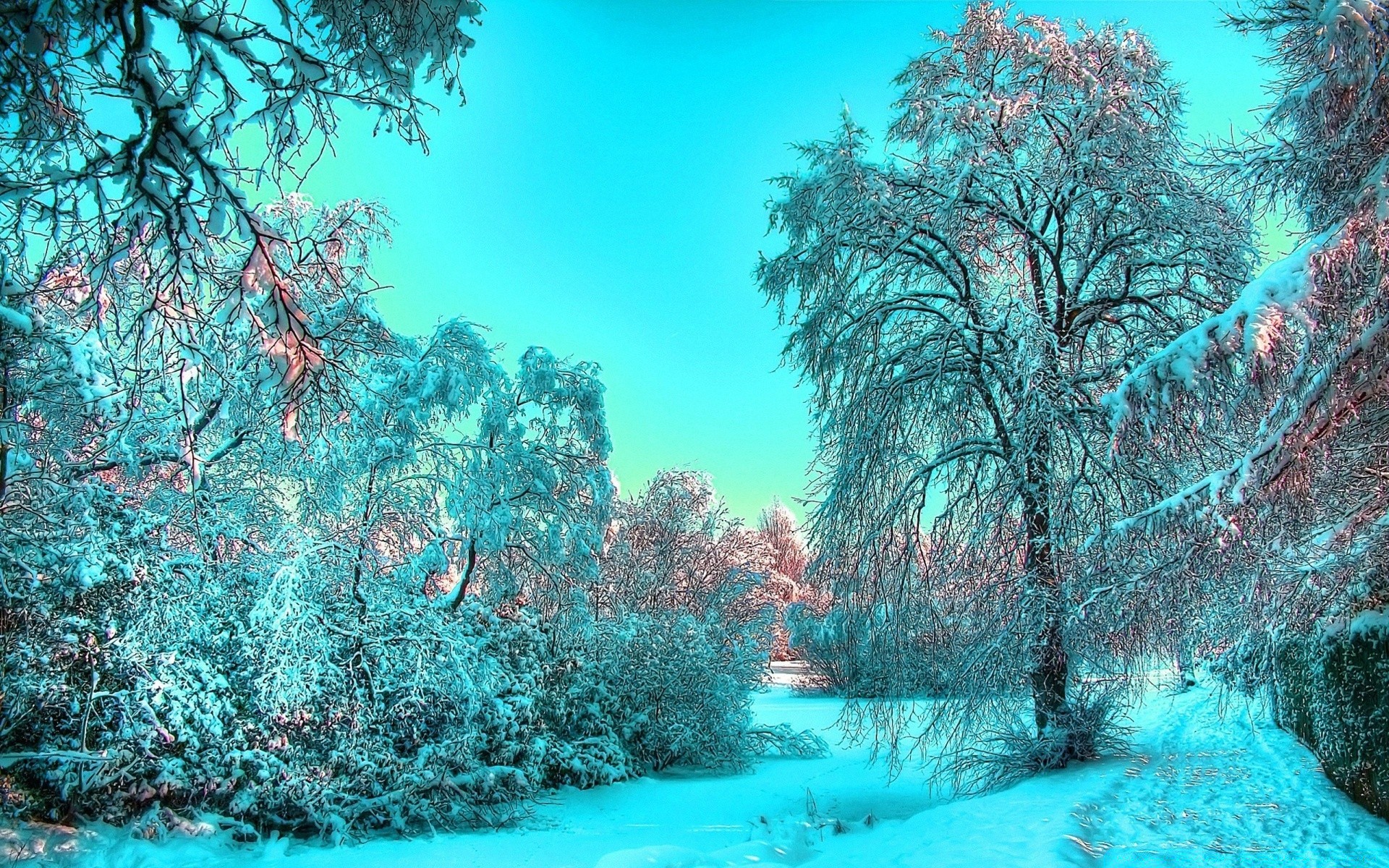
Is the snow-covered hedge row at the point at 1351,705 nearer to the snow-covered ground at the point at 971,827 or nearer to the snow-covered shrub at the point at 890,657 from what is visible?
the snow-covered ground at the point at 971,827

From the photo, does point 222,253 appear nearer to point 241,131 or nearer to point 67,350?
point 241,131

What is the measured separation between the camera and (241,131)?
322 centimetres

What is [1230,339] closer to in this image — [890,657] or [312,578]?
[890,657]

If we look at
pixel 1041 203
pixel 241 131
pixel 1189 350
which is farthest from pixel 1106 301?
pixel 241 131

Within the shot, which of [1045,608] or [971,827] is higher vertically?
[1045,608]

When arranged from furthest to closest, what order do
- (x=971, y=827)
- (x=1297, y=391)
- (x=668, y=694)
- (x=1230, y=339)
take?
(x=668, y=694), (x=971, y=827), (x=1297, y=391), (x=1230, y=339)

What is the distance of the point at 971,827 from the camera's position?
5.51 metres

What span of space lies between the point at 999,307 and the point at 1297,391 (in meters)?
3.39

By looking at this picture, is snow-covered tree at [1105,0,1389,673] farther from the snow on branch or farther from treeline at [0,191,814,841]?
treeline at [0,191,814,841]

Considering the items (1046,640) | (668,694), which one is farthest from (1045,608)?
(668,694)

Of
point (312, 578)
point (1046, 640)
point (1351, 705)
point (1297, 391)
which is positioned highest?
point (1297, 391)

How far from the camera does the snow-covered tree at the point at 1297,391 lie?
3.67 metres

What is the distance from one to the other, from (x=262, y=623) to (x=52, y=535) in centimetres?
166

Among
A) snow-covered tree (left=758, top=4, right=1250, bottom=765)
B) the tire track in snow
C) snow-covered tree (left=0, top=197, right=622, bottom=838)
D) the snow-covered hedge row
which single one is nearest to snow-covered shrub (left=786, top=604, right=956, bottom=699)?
snow-covered tree (left=758, top=4, right=1250, bottom=765)
